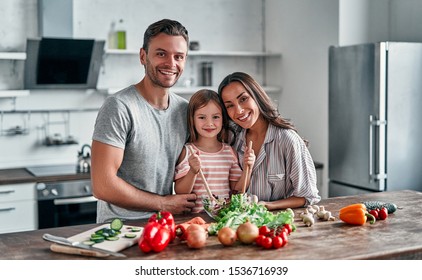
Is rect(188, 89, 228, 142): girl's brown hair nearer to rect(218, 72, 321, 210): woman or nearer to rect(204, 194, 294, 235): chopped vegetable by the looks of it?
rect(218, 72, 321, 210): woman

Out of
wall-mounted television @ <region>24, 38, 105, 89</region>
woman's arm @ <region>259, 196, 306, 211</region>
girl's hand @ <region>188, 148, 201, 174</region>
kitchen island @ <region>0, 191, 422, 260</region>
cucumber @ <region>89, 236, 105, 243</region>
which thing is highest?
wall-mounted television @ <region>24, 38, 105, 89</region>

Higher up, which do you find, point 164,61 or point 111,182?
point 164,61

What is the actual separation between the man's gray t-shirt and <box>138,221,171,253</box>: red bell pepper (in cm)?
63

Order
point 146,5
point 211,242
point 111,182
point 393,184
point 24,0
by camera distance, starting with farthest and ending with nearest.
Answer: point 146,5 < point 24,0 < point 393,184 < point 111,182 < point 211,242

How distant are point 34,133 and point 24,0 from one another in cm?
111

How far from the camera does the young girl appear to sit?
2836 millimetres

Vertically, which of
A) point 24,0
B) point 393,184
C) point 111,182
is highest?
point 24,0

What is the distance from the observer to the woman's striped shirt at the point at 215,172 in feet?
9.36

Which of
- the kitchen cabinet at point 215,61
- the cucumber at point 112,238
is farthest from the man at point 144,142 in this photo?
the kitchen cabinet at point 215,61

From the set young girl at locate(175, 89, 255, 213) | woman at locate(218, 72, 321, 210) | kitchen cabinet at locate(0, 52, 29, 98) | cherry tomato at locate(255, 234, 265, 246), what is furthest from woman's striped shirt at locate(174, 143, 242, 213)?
kitchen cabinet at locate(0, 52, 29, 98)

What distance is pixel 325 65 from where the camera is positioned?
5.32m

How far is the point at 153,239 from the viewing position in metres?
2.09
